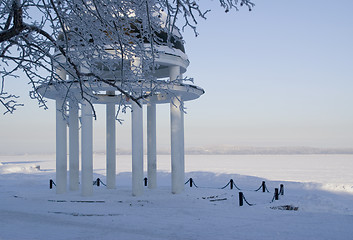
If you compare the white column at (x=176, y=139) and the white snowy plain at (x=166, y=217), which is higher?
the white column at (x=176, y=139)

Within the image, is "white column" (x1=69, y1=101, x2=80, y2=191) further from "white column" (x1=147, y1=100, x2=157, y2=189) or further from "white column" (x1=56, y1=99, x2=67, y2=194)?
"white column" (x1=147, y1=100, x2=157, y2=189)

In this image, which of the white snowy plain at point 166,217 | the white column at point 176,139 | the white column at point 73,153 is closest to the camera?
the white snowy plain at point 166,217

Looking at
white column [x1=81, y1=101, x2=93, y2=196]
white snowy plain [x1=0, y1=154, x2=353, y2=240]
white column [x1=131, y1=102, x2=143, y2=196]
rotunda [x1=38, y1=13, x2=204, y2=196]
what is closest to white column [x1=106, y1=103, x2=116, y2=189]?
rotunda [x1=38, y1=13, x2=204, y2=196]

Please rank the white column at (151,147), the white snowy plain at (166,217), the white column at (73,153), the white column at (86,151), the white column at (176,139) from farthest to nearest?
the white column at (151,147) < the white column at (73,153) < the white column at (176,139) < the white column at (86,151) < the white snowy plain at (166,217)

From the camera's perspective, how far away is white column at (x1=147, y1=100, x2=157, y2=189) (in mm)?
25688

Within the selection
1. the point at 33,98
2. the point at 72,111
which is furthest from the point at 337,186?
the point at 33,98

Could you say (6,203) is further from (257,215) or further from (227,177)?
(227,177)

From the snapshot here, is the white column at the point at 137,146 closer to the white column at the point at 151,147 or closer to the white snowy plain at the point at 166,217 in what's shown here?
the white snowy plain at the point at 166,217

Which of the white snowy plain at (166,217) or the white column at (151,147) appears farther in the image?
the white column at (151,147)

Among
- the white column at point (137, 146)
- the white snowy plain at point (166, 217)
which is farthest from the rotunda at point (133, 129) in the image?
the white snowy plain at point (166, 217)

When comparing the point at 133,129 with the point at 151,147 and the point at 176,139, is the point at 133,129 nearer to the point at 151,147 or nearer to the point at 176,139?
the point at 176,139

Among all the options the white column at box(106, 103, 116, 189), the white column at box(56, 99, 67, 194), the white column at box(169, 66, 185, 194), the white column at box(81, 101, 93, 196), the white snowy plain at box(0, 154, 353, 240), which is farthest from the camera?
the white column at box(106, 103, 116, 189)

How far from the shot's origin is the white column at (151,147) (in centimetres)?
2569

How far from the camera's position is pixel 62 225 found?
1479 cm
